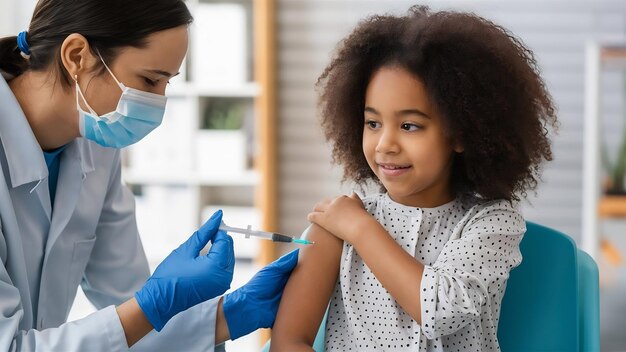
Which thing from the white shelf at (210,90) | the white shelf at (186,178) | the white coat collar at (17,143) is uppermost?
the white shelf at (210,90)

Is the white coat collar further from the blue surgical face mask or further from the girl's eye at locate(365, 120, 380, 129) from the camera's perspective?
the girl's eye at locate(365, 120, 380, 129)

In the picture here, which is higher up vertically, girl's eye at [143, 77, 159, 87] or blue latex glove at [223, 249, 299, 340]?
girl's eye at [143, 77, 159, 87]

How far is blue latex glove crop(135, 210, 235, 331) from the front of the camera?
143 centimetres

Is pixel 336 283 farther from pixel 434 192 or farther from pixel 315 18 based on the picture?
pixel 315 18

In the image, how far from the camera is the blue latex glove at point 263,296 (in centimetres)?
153

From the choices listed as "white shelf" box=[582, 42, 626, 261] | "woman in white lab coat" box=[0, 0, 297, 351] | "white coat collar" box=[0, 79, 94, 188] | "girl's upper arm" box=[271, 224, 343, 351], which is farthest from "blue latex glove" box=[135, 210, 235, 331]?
"white shelf" box=[582, 42, 626, 261]

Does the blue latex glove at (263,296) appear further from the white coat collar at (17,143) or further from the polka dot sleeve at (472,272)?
the white coat collar at (17,143)

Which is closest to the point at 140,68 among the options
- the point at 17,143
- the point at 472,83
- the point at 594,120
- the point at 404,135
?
the point at 17,143

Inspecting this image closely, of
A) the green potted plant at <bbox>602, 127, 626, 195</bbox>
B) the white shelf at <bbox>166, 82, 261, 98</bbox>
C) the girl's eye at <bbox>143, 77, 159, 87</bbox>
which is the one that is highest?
the white shelf at <bbox>166, 82, 261, 98</bbox>

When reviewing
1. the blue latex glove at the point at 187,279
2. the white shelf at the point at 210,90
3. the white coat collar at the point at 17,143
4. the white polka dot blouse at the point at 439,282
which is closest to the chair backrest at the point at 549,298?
the white polka dot blouse at the point at 439,282

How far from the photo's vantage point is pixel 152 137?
3799mm

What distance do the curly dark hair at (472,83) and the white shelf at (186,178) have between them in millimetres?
2258

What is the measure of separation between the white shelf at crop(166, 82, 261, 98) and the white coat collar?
84.5 inches

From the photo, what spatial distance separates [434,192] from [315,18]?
104 inches
